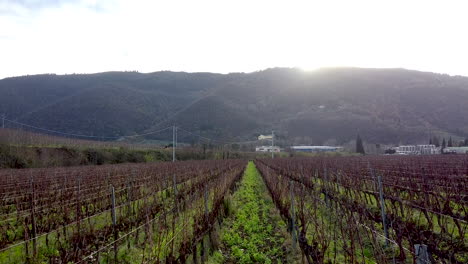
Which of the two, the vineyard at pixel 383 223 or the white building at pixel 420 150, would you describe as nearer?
the vineyard at pixel 383 223

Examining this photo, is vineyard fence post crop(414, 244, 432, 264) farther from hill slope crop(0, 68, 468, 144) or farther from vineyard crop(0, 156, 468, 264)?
hill slope crop(0, 68, 468, 144)

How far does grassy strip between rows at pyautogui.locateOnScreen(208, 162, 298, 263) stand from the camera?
237 inches

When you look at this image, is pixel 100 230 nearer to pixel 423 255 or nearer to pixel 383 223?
pixel 383 223

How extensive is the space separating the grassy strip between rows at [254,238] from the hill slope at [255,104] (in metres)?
68.8

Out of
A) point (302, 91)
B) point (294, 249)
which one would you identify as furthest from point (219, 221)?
point (302, 91)

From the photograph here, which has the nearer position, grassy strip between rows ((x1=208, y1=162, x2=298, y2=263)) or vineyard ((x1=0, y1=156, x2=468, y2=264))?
vineyard ((x1=0, y1=156, x2=468, y2=264))

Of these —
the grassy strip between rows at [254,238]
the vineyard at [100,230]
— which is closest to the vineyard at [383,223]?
the grassy strip between rows at [254,238]

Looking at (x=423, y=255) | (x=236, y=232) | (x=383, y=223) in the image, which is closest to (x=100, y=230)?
(x=236, y=232)

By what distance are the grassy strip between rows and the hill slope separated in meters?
68.8

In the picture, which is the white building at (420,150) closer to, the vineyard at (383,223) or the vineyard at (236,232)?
the vineyard at (383,223)

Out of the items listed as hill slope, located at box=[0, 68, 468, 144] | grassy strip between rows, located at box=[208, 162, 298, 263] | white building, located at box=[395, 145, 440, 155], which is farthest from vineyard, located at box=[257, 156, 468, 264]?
hill slope, located at box=[0, 68, 468, 144]

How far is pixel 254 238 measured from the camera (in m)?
7.07

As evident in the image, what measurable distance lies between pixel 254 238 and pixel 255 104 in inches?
4133

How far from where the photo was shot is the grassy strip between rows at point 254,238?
19.8ft
